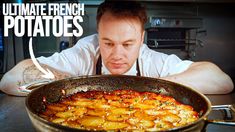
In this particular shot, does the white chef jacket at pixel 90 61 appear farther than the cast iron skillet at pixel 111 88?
Yes

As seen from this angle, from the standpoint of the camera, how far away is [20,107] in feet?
6.01

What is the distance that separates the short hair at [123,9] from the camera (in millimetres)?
2088

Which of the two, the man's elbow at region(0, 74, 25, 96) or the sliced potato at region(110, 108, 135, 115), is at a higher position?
the sliced potato at region(110, 108, 135, 115)

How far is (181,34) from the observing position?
7.75 ft

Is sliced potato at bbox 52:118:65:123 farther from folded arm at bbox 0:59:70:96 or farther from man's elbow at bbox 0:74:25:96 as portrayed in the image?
man's elbow at bbox 0:74:25:96

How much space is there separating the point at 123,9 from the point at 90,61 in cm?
47

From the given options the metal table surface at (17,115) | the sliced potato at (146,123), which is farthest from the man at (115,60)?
the sliced potato at (146,123)

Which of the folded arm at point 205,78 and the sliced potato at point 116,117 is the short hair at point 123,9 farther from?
the sliced potato at point 116,117

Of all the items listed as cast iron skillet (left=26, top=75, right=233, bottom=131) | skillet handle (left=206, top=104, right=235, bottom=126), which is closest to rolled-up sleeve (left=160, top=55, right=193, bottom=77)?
cast iron skillet (left=26, top=75, right=233, bottom=131)

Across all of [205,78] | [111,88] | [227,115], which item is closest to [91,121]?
[111,88]

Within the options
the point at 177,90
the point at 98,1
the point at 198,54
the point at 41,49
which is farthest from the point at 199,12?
the point at 41,49

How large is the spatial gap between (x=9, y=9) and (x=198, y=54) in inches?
62.6

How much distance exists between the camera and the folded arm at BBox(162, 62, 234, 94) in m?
2.15

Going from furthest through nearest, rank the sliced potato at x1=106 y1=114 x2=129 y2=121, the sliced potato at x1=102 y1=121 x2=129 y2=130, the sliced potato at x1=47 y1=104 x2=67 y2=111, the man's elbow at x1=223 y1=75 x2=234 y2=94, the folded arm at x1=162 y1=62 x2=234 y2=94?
the man's elbow at x1=223 y1=75 x2=234 y2=94
the folded arm at x1=162 y1=62 x2=234 y2=94
the sliced potato at x1=47 y1=104 x2=67 y2=111
the sliced potato at x1=106 y1=114 x2=129 y2=121
the sliced potato at x1=102 y1=121 x2=129 y2=130
